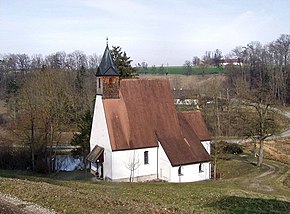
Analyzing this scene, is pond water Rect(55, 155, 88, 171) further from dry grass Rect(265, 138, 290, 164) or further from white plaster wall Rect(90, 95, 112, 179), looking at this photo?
dry grass Rect(265, 138, 290, 164)

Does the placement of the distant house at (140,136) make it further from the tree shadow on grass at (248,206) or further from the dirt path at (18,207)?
the dirt path at (18,207)

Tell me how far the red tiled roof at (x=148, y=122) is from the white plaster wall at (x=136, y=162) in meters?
0.47

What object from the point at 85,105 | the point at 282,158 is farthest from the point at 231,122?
the point at 85,105

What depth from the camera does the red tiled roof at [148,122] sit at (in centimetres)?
2719

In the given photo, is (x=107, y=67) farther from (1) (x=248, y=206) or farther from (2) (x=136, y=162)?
(1) (x=248, y=206)

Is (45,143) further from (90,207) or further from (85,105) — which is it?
(90,207)

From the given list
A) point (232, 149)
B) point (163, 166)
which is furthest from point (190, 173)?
point (232, 149)

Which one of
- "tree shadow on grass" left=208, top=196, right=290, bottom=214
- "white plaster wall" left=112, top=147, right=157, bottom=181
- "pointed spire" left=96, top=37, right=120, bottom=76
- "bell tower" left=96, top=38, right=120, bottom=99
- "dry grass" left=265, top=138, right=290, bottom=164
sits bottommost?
"dry grass" left=265, top=138, right=290, bottom=164

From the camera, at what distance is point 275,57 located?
8738cm

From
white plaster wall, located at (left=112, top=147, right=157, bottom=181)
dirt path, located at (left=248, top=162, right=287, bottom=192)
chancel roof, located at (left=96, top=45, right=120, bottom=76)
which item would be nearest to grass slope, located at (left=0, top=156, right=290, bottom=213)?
dirt path, located at (left=248, top=162, right=287, bottom=192)

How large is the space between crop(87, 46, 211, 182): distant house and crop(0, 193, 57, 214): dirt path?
48.5ft

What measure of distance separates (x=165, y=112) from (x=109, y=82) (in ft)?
16.0

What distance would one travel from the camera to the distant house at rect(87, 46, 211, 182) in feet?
88.8

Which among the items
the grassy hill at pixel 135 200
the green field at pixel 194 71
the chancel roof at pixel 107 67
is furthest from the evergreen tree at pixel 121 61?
the green field at pixel 194 71
